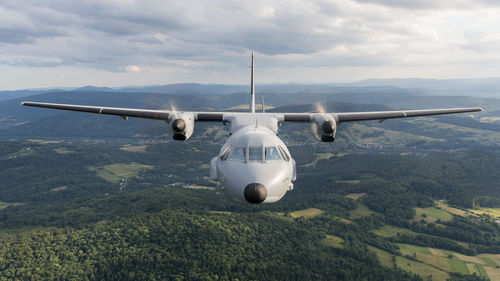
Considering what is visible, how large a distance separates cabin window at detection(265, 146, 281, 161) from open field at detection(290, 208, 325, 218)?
4906 inches

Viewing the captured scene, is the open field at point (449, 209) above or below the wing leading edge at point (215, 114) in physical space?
below

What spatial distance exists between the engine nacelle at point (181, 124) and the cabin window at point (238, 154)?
264 inches

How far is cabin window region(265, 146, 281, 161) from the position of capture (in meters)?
14.4

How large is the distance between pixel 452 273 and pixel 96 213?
553 feet

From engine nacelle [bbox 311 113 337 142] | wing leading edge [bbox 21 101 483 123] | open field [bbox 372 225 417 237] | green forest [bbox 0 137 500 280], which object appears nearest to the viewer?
engine nacelle [bbox 311 113 337 142]

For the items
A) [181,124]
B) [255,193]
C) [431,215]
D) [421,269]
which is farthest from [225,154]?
[431,215]

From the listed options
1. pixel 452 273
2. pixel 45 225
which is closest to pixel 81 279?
pixel 45 225

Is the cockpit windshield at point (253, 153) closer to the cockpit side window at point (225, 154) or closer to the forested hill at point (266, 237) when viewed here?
the cockpit side window at point (225, 154)

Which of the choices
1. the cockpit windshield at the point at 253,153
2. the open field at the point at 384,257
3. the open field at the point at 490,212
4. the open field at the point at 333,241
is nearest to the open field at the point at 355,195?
the open field at the point at 384,257

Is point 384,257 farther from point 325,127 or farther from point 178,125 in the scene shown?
point 178,125

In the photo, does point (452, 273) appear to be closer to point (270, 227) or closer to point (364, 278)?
point (364, 278)

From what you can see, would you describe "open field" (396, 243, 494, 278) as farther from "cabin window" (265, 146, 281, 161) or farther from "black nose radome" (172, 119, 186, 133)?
"black nose radome" (172, 119, 186, 133)

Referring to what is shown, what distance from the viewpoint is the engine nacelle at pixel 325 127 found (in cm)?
1917

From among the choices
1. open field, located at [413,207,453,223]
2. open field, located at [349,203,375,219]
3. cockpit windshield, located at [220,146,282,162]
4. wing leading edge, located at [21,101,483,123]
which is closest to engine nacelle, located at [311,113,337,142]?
wing leading edge, located at [21,101,483,123]
